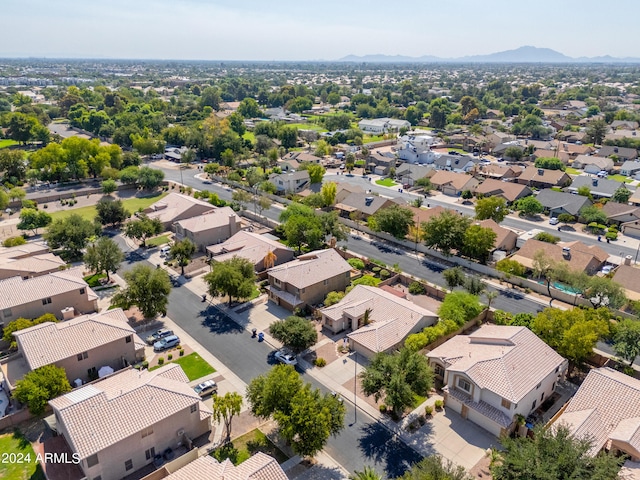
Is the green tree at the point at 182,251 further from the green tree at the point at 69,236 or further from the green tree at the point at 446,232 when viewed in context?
the green tree at the point at 446,232

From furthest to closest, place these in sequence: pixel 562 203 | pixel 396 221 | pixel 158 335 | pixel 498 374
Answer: pixel 562 203 < pixel 396 221 < pixel 158 335 < pixel 498 374

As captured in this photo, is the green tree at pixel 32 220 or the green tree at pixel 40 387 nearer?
the green tree at pixel 40 387

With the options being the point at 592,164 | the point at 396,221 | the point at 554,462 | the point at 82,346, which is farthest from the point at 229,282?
the point at 592,164

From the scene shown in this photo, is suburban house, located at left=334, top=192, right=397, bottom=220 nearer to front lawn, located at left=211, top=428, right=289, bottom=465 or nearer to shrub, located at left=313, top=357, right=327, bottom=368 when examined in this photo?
shrub, located at left=313, top=357, right=327, bottom=368

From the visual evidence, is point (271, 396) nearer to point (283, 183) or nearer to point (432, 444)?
point (432, 444)

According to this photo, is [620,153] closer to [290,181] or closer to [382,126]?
[382,126]

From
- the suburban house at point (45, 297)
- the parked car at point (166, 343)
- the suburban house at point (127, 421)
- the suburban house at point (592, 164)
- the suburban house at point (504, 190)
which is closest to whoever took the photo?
the suburban house at point (127, 421)

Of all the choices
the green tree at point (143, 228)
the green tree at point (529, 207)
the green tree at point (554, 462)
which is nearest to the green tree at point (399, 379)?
the green tree at point (554, 462)
